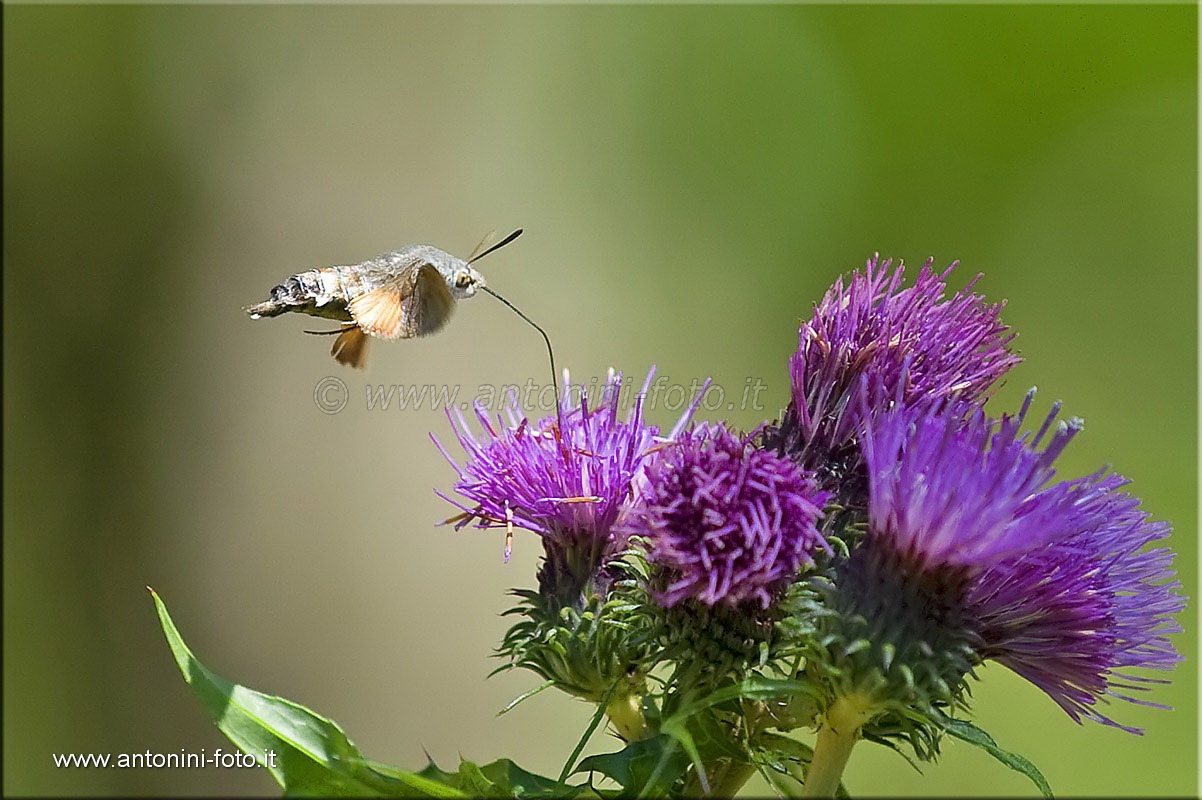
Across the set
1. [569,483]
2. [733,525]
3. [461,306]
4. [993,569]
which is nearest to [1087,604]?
[993,569]

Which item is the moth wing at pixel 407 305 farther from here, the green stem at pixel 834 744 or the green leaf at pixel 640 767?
the green stem at pixel 834 744

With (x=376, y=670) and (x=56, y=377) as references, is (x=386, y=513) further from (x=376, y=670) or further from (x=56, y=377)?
(x=56, y=377)

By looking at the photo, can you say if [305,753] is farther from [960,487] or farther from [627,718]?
[960,487]

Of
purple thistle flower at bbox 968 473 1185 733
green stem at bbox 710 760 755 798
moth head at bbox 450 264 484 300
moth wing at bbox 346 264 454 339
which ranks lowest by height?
green stem at bbox 710 760 755 798

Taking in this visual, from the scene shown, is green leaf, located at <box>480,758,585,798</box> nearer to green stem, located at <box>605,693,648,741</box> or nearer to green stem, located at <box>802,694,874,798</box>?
green stem, located at <box>605,693,648,741</box>

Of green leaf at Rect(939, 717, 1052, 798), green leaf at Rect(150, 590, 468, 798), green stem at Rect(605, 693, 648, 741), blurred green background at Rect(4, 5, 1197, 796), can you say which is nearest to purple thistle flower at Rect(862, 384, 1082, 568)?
green leaf at Rect(939, 717, 1052, 798)

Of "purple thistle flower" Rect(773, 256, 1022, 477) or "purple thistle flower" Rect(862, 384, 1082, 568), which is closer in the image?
"purple thistle flower" Rect(862, 384, 1082, 568)
